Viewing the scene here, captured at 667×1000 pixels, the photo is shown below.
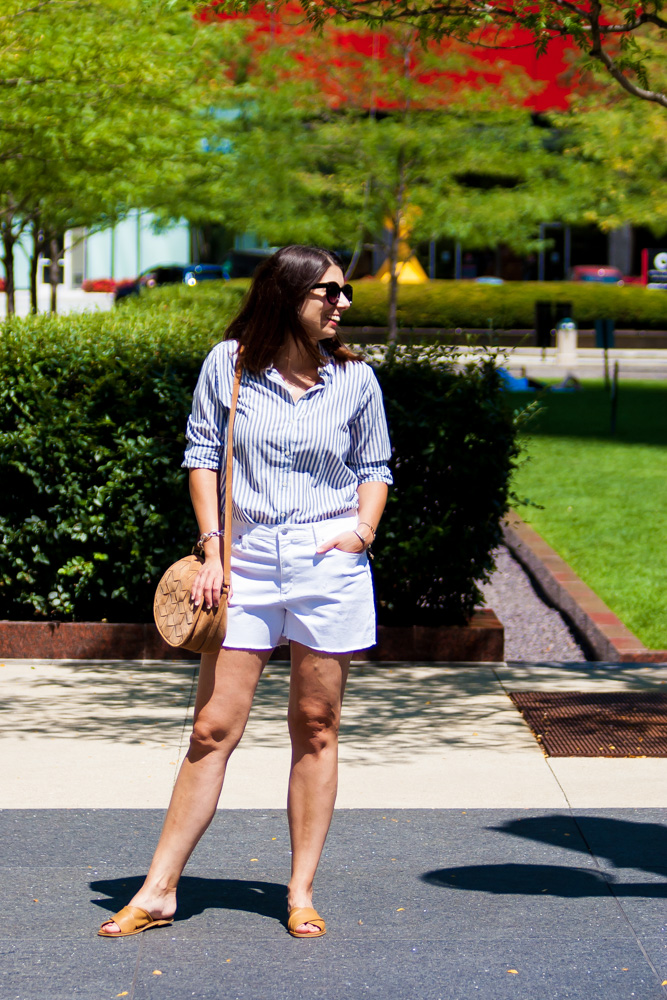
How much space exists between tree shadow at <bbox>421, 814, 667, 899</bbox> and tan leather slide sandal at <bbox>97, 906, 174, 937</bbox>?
0.94m

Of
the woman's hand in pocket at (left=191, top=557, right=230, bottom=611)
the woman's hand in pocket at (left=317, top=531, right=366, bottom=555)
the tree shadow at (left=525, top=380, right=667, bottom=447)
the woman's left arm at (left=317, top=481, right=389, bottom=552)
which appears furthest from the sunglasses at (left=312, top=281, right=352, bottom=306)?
the tree shadow at (left=525, top=380, right=667, bottom=447)

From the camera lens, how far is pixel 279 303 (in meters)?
3.74

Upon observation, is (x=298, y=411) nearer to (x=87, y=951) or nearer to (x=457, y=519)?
(x=87, y=951)

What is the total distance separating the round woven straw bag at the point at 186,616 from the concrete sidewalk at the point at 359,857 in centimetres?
86

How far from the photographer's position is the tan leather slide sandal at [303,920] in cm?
376

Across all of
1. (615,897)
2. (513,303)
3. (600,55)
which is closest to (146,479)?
(600,55)

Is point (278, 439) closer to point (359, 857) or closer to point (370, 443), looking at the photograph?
point (370, 443)

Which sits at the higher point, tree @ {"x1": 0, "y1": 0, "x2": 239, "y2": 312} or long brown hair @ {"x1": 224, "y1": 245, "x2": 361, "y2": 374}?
tree @ {"x1": 0, "y1": 0, "x2": 239, "y2": 312}

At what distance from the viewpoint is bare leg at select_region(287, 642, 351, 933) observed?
12.2 feet

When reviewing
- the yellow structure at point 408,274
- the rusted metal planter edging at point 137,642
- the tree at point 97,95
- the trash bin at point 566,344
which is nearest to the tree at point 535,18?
the tree at point 97,95

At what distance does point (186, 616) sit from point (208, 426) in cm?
54

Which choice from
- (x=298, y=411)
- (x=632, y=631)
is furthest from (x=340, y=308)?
(x=632, y=631)

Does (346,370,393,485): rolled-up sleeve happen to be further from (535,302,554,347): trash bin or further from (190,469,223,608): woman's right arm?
(535,302,554,347): trash bin

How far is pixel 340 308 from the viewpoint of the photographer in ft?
12.3
